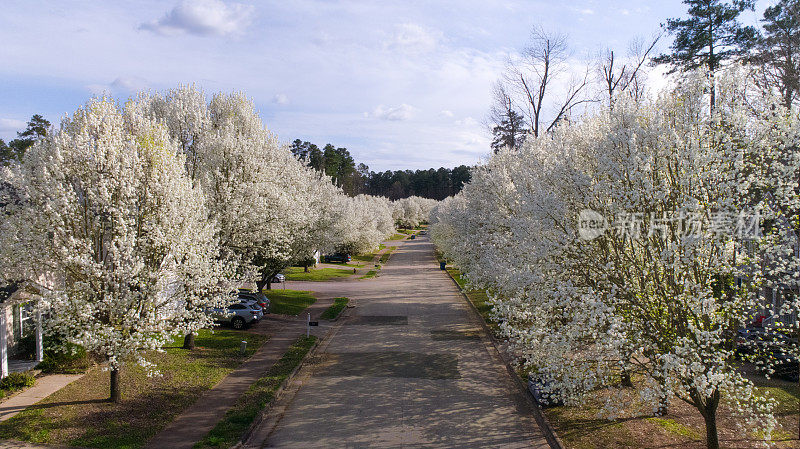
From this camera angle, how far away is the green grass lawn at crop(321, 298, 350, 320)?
2692 centimetres

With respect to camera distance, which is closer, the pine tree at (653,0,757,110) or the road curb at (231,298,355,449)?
Answer: the road curb at (231,298,355,449)

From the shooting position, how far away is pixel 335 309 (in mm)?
28812

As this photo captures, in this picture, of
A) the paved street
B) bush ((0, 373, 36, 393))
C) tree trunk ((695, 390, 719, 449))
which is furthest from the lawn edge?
tree trunk ((695, 390, 719, 449))

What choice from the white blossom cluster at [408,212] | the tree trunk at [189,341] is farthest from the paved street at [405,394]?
the white blossom cluster at [408,212]

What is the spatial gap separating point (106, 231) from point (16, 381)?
5.59m

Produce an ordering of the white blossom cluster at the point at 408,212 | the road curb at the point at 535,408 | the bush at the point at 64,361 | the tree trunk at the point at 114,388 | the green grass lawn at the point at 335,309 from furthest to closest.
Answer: the white blossom cluster at the point at 408,212, the green grass lawn at the point at 335,309, the bush at the point at 64,361, the tree trunk at the point at 114,388, the road curb at the point at 535,408

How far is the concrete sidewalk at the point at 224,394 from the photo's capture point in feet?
37.2

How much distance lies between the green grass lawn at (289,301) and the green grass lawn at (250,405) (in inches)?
382

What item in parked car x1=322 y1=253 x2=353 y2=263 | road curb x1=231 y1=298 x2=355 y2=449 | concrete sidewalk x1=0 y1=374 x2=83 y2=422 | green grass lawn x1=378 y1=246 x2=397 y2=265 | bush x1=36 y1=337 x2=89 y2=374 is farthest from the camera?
green grass lawn x1=378 y1=246 x2=397 y2=265

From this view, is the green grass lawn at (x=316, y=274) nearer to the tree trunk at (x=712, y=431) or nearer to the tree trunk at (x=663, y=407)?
the tree trunk at (x=663, y=407)

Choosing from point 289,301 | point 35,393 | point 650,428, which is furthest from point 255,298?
point 650,428

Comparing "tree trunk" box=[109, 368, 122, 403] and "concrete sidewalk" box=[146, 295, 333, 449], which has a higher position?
"tree trunk" box=[109, 368, 122, 403]

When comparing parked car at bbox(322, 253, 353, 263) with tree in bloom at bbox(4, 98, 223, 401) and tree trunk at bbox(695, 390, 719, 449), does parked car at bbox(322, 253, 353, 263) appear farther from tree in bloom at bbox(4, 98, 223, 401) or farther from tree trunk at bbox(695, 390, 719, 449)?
tree trunk at bbox(695, 390, 719, 449)

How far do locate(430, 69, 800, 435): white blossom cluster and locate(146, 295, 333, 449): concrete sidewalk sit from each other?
26.9 feet
